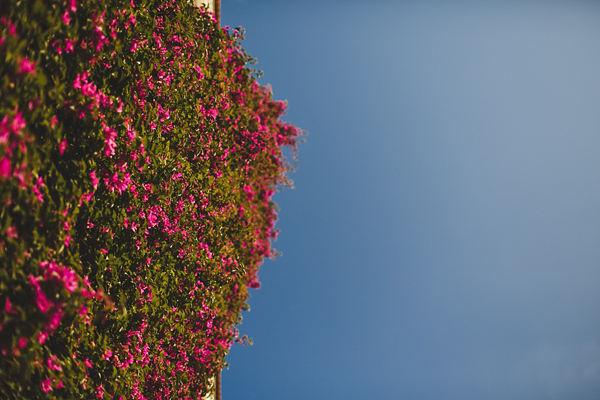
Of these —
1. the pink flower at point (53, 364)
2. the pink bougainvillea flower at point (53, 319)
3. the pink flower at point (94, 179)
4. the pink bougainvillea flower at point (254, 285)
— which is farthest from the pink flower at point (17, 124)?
the pink bougainvillea flower at point (254, 285)

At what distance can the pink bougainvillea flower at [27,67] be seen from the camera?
3129 millimetres

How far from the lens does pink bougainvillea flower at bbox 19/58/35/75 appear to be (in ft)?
10.3

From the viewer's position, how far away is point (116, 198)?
16.0 ft

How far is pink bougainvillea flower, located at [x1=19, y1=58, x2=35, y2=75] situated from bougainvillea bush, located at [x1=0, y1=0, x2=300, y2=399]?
10 millimetres

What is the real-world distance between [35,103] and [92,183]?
47.6 inches

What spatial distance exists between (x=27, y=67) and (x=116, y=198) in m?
2.06

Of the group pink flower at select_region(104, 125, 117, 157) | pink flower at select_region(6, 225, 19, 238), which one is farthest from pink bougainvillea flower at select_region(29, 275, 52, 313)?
pink flower at select_region(104, 125, 117, 157)

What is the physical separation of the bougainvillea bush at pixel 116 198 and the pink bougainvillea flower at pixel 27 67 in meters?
0.01

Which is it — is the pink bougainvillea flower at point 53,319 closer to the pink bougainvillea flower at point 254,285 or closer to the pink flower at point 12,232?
the pink flower at point 12,232

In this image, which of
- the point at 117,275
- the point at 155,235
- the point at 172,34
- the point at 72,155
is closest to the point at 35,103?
the point at 72,155

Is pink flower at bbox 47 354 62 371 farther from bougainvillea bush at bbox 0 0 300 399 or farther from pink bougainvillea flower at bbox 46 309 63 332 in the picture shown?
pink bougainvillea flower at bbox 46 309 63 332

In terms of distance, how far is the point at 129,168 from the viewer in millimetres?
5012

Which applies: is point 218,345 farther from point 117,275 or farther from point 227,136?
point 227,136

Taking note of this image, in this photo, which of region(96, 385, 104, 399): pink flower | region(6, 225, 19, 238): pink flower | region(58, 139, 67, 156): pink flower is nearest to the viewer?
region(6, 225, 19, 238): pink flower
